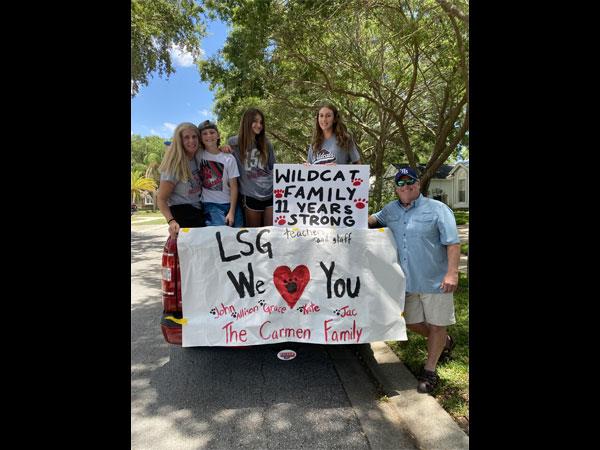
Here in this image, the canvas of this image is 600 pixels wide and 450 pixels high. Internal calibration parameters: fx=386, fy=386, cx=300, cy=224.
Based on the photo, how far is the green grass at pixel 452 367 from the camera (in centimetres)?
307

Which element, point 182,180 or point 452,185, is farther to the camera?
point 452,185

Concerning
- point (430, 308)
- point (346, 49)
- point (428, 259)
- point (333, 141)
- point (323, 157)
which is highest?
point (346, 49)

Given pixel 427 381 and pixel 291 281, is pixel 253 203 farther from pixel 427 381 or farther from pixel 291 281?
pixel 427 381

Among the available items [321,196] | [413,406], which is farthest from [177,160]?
[413,406]

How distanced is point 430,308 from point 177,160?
8.86 ft

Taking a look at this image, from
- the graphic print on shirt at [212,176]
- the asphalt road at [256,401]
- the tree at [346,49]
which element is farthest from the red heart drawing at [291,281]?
the tree at [346,49]

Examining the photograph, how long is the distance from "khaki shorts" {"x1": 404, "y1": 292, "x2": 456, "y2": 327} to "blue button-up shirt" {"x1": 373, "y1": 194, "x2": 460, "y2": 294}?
3.1 inches

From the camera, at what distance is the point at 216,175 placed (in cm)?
398

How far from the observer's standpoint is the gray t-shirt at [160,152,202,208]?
3746 mm

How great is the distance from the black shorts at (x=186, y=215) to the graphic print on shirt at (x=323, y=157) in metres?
1.41
